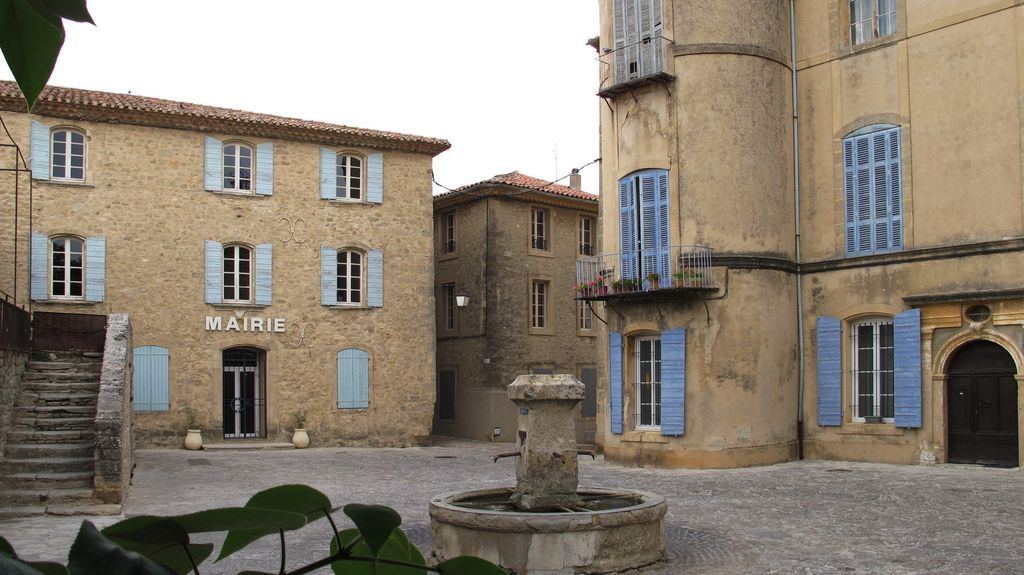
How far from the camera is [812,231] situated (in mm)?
19219

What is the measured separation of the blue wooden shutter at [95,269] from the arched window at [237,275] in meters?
2.69

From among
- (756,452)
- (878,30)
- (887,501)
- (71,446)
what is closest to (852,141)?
(878,30)

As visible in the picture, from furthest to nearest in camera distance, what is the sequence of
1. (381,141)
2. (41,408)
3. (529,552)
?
1. (381,141)
2. (41,408)
3. (529,552)

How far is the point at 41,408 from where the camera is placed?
14.2 meters

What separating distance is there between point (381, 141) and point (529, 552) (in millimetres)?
17699

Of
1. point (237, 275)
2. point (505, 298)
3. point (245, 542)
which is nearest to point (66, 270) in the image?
point (237, 275)

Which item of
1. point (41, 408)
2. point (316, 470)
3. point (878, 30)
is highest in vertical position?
point (878, 30)

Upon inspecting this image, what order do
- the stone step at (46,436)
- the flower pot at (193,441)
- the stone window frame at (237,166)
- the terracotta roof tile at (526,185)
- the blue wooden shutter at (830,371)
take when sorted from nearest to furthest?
1. the stone step at (46,436)
2. the blue wooden shutter at (830,371)
3. the flower pot at (193,441)
4. the stone window frame at (237,166)
5. the terracotta roof tile at (526,185)

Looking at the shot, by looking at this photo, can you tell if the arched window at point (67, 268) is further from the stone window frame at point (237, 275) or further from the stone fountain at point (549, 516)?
the stone fountain at point (549, 516)

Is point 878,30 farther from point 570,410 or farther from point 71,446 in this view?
point 71,446

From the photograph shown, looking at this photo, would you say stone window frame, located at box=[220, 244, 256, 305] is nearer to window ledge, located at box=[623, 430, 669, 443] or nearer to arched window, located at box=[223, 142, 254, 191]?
arched window, located at box=[223, 142, 254, 191]

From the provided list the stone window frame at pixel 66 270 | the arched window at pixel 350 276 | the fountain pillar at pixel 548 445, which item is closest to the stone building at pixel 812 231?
the arched window at pixel 350 276

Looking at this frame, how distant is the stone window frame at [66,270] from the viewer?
21.7 m

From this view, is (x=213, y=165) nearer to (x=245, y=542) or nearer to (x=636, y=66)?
(x=636, y=66)
